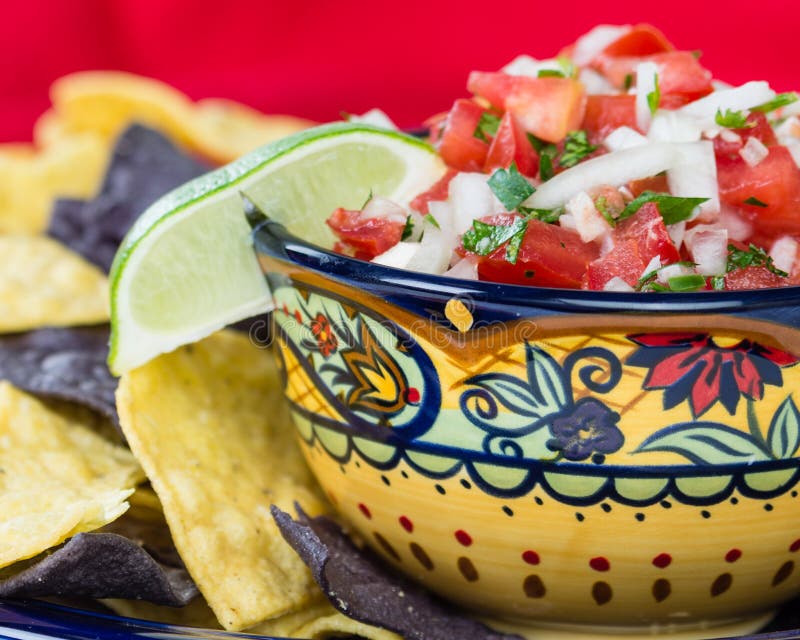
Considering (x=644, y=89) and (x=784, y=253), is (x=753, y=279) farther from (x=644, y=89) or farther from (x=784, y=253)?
(x=644, y=89)

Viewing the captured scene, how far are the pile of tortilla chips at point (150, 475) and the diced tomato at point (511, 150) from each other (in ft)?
1.71

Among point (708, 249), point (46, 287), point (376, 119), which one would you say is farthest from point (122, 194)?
point (708, 249)

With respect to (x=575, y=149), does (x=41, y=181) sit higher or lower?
lower

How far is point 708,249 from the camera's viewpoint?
1153 mm

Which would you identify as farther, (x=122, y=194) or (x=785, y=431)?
(x=122, y=194)

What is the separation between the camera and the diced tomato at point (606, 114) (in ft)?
4.39

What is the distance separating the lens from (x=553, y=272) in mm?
1119

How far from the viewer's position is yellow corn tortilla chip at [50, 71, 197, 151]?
8.98 feet

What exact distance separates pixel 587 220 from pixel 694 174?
16 centimetres

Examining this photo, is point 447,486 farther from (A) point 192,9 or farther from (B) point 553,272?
(A) point 192,9

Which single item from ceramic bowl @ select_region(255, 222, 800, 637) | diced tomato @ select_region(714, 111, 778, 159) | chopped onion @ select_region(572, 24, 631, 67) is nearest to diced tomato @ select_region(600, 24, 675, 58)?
chopped onion @ select_region(572, 24, 631, 67)

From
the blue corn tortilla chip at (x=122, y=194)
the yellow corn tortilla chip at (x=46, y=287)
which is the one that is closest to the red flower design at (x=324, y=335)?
the yellow corn tortilla chip at (x=46, y=287)

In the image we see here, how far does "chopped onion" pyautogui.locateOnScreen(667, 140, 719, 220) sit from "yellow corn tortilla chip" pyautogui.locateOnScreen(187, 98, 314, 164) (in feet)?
5.07

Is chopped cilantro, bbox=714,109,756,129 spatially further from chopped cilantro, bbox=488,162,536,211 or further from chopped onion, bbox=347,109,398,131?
chopped onion, bbox=347,109,398,131
